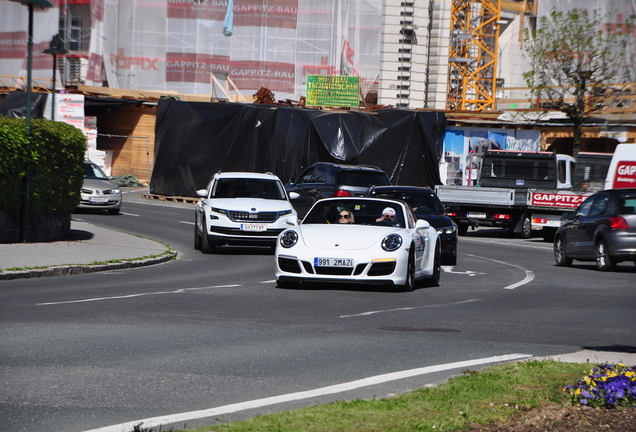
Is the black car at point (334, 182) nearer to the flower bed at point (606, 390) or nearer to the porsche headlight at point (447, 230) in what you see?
the porsche headlight at point (447, 230)

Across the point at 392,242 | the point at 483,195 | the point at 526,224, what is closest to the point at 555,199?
the point at 526,224

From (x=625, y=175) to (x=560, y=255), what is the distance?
738cm

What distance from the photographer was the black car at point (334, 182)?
88.4 feet

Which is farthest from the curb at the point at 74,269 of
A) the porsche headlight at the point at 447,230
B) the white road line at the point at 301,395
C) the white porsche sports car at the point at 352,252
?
the white road line at the point at 301,395

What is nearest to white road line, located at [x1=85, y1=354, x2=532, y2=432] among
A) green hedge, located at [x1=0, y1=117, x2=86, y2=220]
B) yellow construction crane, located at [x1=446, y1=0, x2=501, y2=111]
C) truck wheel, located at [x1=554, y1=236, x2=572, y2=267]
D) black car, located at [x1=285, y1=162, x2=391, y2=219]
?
green hedge, located at [x1=0, y1=117, x2=86, y2=220]

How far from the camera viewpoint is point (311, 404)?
574 centimetres

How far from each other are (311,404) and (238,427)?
0.91 m

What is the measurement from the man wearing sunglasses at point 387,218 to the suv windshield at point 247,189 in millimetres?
6893

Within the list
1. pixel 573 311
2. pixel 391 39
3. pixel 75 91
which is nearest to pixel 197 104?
pixel 75 91

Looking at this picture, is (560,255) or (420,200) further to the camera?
(560,255)

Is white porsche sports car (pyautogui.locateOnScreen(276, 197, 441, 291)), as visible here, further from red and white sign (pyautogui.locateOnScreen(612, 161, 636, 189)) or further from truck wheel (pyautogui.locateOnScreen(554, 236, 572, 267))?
red and white sign (pyautogui.locateOnScreen(612, 161, 636, 189))

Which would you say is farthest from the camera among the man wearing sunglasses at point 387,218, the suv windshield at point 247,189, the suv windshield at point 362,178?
the suv windshield at point 362,178

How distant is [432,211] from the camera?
19.3 metres

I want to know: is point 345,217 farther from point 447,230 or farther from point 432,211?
point 432,211
